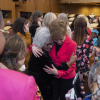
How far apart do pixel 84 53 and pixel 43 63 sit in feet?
3.00

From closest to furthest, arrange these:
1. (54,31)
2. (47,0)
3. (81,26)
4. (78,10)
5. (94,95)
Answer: (94,95)
(54,31)
(81,26)
(47,0)
(78,10)

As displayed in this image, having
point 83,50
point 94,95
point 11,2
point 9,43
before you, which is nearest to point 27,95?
point 94,95

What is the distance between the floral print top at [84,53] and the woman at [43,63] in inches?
27.1

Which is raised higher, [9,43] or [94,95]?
[9,43]

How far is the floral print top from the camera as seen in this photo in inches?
85.0

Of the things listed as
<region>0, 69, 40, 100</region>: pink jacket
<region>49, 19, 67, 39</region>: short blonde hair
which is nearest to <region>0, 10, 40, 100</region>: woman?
<region>0, 69, 40, 100</region>: pink jacket

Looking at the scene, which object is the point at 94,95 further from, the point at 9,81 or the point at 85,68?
the point at 85,68

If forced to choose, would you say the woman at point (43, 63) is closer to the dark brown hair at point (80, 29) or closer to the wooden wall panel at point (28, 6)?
the dark brown hair at point (80, 29)

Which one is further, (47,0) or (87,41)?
(47,0)

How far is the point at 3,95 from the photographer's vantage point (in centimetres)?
49

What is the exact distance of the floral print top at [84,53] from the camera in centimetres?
216

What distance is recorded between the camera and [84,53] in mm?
2193

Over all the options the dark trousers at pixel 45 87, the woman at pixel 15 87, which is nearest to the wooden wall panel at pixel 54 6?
the dark trousers at pixel 45 87

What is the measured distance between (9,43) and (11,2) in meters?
9.71
